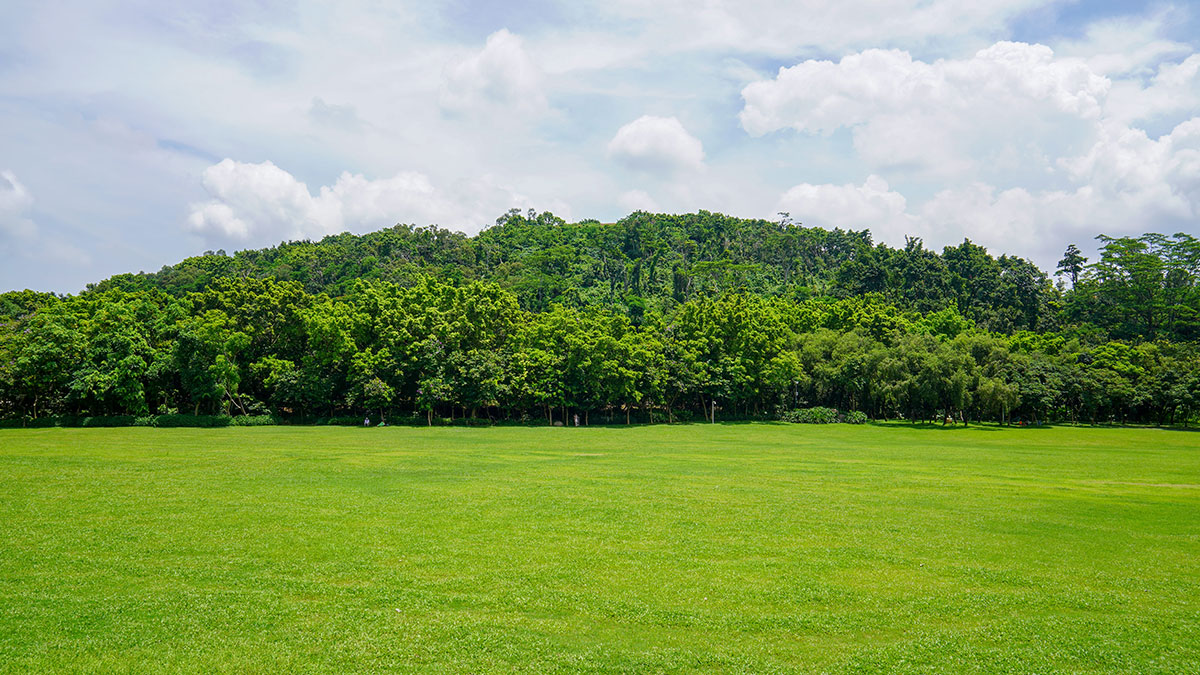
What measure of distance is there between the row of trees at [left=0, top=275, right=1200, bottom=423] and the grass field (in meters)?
30.3

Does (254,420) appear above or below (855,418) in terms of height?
above

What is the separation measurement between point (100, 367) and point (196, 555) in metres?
47.8

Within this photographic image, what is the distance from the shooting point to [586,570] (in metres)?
12.2

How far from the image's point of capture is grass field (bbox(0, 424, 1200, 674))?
880 centimetres

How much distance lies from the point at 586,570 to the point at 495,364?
156 feet

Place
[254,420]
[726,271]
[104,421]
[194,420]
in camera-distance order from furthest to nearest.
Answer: [726,271] < [254,420] < [194,420] < [104,421]

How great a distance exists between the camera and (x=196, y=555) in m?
12.5

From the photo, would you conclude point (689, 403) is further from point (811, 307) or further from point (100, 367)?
point (100, 367)

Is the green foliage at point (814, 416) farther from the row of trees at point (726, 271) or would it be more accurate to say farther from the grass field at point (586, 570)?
the grass field at point (586, 570)

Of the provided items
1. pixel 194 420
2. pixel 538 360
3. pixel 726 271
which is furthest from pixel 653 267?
pixel 194 420

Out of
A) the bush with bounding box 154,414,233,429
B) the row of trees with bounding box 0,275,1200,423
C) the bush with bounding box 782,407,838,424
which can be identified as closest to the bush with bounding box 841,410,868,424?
the bush with bounding box 782,407,838,424

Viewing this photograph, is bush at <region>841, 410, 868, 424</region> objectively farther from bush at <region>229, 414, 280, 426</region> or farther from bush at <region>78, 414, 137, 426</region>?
bush at <region>78, 414, 137, 426</region>

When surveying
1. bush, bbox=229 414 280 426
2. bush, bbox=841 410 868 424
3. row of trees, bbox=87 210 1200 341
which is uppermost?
row of trees, bbox=87 210 1200 341

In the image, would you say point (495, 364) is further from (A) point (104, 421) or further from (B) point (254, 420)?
(A) point (104, 421)
